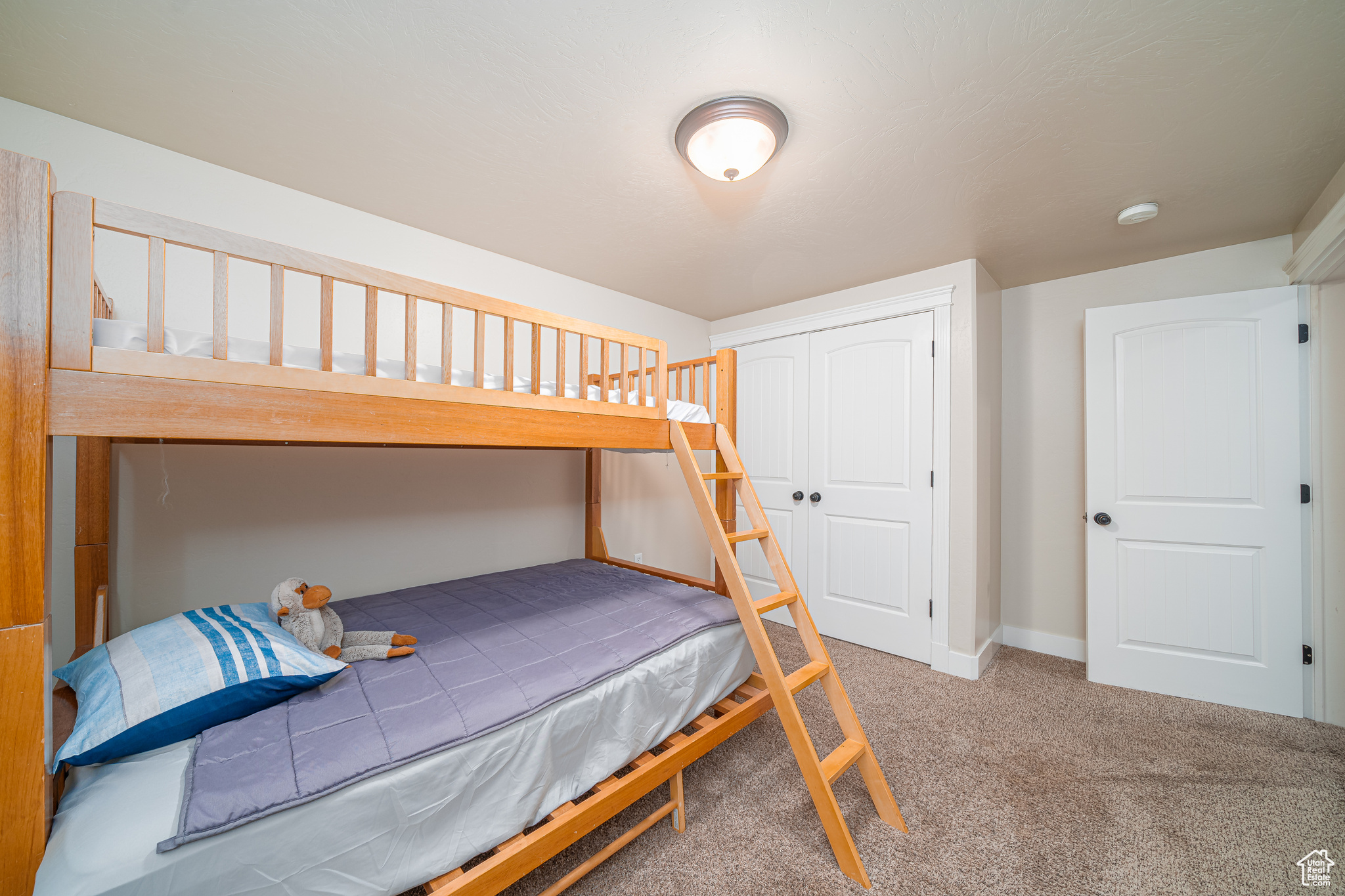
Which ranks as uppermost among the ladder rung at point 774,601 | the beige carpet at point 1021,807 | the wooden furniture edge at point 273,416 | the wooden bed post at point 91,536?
the wooden furniture edge at point 273,416

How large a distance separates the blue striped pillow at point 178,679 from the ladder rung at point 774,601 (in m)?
1.24

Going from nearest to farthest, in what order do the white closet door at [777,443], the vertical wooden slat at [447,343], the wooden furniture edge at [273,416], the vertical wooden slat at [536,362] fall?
the wooden furniture edge at [273,416] < the vertical wooden slat at [447,343] < the vertical wooden slat at [536,362] < the white closet door at [777,443]

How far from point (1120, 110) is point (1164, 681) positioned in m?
2.64

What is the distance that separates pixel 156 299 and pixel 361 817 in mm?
1100

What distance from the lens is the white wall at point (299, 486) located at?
5.46 feet

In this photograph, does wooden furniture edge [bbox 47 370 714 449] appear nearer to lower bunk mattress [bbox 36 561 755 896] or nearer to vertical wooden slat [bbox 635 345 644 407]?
vertical wooden slat [bbox 635 345 644 407]

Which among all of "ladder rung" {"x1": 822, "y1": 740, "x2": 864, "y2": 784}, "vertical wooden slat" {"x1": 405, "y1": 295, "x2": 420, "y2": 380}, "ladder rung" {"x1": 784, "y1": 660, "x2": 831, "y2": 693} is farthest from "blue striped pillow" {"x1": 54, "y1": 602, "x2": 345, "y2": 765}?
"ladder rung" {"x1": 822, "y1": 740, "x2": 864, "y2": 784}

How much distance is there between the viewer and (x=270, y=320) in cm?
107

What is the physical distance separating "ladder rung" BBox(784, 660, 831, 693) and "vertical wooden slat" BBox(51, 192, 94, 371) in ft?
6.00

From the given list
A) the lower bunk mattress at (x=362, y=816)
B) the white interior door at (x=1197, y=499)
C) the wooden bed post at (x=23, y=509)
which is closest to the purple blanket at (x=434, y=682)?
the lower bunk mattress at (x=362, y=816)

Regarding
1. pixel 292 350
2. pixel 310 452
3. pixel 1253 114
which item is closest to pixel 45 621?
pixel 292 350

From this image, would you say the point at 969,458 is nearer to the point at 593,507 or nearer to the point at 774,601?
the point at 774,601

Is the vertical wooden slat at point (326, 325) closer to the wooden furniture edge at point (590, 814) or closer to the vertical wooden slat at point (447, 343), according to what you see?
the vertical wooden slat at point (447, 343)

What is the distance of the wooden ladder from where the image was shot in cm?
138
